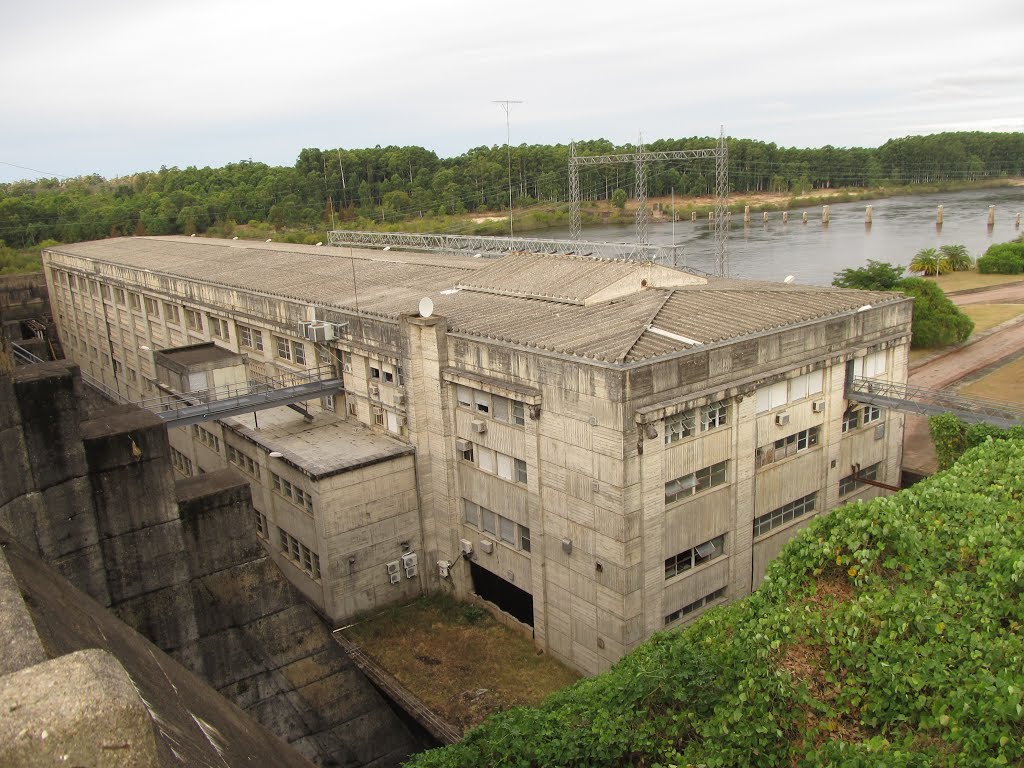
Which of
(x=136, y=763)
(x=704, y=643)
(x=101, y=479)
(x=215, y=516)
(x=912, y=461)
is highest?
(x=136, y=763)

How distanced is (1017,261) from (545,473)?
64.3 metres

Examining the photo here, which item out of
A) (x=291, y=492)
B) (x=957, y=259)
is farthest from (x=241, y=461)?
(x=957, y=259)

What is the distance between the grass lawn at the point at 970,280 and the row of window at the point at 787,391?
4899cm

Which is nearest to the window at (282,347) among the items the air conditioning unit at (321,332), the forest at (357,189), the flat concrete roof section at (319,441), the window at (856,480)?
the flat concrete roof section at (319,441)

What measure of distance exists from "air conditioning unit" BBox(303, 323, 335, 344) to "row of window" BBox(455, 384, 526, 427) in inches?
209

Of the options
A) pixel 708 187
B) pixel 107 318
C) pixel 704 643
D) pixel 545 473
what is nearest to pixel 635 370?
pixel 545 473

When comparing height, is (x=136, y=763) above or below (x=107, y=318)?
above

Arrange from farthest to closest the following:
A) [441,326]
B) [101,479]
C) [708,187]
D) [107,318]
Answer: [708,187] → [107,318] → [441,326] → [101,479]

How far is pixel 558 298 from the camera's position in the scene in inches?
910

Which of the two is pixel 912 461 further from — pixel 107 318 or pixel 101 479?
pixel 107 318

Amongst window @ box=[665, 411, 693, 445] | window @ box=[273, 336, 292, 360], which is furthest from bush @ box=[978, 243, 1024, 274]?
window @ box=[273, 336, 292, 360]

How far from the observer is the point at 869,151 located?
466 ft

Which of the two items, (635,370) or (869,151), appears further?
(869,151)

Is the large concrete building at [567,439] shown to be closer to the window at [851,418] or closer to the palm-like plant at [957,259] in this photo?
the window at [851,418]
